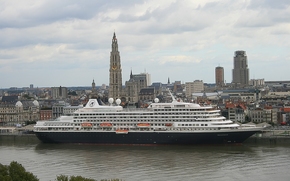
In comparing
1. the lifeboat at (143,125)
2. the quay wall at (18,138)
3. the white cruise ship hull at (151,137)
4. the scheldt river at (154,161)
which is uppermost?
the lifeboat at (143,125)

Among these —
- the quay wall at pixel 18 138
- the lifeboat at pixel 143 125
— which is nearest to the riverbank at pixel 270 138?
the quay wall at pixel 18 138

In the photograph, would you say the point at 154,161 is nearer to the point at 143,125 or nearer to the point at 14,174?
the point at 143,125

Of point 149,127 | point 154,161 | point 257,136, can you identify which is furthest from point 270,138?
point 154,161

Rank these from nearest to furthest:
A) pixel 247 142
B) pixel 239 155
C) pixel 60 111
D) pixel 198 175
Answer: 1. pixel 198 175
2. pixel 239 155
3. pixel 247 142
4. pixel 60 111

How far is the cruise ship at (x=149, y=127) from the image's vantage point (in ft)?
187

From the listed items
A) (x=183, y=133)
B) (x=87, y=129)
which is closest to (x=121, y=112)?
(x=87, y=129)

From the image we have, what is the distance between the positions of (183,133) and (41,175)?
19609 mm

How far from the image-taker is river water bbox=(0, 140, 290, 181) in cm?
4084

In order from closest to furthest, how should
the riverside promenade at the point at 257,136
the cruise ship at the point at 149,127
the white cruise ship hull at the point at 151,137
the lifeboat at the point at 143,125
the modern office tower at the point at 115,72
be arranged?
the white cruise ship hull at the point at 151,137 < the cruise ship at the point at 149,127 < the riverside promenade at the point at 257,136 < the lifeboat at the point at 143,125 < the modern office tower at the point at 115,72

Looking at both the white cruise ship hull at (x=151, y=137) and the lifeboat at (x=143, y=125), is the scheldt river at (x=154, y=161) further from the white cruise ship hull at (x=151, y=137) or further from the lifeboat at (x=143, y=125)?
the lifeboat at (x=143, y=125)

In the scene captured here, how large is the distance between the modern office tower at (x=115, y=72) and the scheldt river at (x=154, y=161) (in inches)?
2361

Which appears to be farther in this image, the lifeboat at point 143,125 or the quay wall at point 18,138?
the quay wall at point 18,138

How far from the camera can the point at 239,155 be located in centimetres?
4994

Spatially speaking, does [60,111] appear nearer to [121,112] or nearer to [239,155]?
[121,112]
